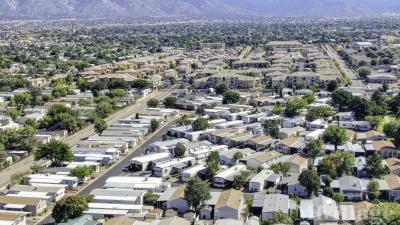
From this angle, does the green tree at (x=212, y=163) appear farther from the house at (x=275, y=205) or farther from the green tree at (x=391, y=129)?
the green tree at (x=391, y=129)

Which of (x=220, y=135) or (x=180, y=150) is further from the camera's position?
(x=220, y=135)

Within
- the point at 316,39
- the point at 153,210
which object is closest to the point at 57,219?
the point at 153,210

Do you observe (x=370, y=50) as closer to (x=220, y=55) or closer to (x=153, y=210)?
(x=220, y=55)

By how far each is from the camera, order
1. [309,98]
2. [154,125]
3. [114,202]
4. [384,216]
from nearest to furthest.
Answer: [384,216], [114,202], [154,125], [309,98]

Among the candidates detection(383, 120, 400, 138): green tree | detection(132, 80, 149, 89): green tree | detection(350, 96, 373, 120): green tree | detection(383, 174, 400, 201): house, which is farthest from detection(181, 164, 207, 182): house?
detection(132, 80, 149, 89): green tree

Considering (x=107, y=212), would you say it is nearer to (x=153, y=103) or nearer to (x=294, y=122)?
(x=294, y=122)

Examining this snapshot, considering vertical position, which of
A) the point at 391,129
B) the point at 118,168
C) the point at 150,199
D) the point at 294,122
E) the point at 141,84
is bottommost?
the point at 118,168

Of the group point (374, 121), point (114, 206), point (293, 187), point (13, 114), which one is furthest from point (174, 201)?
point (13, 114)

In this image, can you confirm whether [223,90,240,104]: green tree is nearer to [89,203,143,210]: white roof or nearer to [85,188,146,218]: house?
[85,188,146,218]: house
